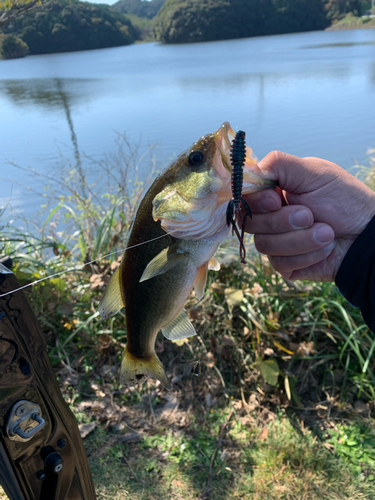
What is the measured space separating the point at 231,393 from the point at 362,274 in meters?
1.92

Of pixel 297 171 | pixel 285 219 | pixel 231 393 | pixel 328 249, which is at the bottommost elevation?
pixel 231 393

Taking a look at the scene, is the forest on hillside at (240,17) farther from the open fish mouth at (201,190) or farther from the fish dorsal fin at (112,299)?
the fish dorsal fin at (112,299)

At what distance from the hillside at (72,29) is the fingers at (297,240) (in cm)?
722

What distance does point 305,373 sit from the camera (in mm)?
2990

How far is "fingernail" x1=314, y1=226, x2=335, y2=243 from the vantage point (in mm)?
1520

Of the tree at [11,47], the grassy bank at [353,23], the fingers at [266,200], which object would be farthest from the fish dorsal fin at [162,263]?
the grassy bank at [353,23]

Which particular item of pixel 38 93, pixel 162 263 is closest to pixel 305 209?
pixel 162 263

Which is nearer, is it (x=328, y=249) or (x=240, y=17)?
(x=328, y=249)

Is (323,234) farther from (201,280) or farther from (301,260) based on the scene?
(201,280)

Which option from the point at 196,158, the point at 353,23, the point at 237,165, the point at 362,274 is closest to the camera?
the point at 237,165

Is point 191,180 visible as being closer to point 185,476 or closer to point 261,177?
point 261,177

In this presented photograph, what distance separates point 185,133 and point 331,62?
15.8m

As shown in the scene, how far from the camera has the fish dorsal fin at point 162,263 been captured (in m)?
1.21

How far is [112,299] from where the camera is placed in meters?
1.40
